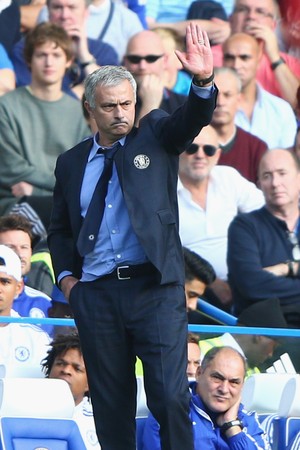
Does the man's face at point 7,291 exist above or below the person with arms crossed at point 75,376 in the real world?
above

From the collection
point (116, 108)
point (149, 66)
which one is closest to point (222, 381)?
point (116, 108)

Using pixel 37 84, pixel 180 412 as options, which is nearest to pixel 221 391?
pixel 180 412

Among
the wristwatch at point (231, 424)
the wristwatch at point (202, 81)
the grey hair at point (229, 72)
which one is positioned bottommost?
the wristwatch at point (231, 424)

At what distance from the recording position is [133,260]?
4.50 metres

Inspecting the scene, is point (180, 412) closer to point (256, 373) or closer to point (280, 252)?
point (256, 373)

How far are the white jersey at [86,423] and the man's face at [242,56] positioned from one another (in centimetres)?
421

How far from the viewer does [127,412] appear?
463 cm

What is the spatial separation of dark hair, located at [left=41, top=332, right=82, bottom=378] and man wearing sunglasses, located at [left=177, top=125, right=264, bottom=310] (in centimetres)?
241

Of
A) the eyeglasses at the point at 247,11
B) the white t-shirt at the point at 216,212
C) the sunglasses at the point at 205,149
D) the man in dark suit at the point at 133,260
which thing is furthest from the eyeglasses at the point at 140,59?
the man in dark suit at the point at 133,260

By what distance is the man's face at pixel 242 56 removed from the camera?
354 inches

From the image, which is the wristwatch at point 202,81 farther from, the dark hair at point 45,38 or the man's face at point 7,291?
the dark hair at point 45,38

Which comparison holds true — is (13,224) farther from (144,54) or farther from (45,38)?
(144,54)

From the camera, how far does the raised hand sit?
14.1ft

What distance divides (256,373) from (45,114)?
3294 millimetres
